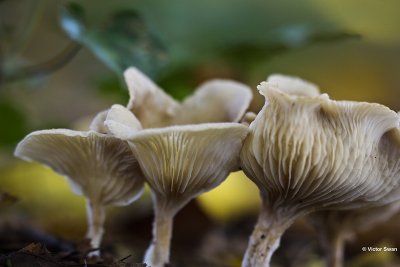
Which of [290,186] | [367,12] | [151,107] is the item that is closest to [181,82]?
[151,107]

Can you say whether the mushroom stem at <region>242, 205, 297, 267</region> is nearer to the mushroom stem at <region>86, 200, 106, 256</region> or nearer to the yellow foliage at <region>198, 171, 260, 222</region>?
the mushroom stem at <region>86, 200, 106, 256</region>

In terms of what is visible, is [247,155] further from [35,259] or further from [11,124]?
[11,124]

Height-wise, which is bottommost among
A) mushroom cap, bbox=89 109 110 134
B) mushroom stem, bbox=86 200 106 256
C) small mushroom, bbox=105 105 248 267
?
mushroom stem, bbox=86 200 106 256

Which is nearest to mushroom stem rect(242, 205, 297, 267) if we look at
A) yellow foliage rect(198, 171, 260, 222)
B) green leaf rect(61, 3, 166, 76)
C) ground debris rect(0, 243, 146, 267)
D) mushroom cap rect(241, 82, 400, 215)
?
mushroom cap rect(241, 82, 400, 215)

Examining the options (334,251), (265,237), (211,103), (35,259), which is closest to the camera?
(35,259)

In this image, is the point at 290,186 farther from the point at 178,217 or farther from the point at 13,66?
the point at 13,66

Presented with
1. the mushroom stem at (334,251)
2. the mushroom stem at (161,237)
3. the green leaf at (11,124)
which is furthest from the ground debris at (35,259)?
the green leaf at (11,124)

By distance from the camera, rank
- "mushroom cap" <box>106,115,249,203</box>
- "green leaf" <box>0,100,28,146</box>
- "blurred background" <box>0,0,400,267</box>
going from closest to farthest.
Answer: "mushroom cap" <box>106,115,249,203</box>, "blurred background" <box>0,0,400,267</box>, "green leaf" <box>0,100,28,146</box>

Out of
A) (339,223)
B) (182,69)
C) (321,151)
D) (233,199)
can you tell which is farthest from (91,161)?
(233,199)
